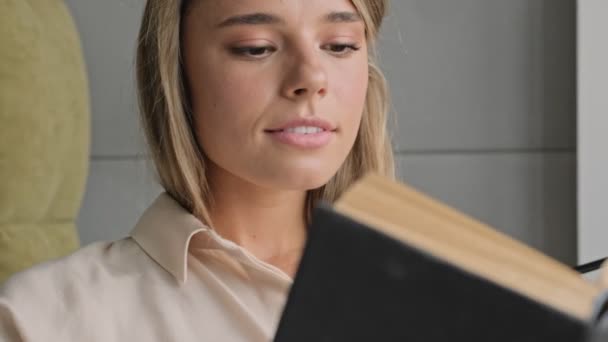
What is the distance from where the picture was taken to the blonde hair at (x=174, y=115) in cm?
94

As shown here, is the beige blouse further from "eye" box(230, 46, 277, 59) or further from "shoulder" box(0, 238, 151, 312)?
"eye" box(230, 46, 277, 59)

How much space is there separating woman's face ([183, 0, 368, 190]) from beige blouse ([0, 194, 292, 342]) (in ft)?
0.25

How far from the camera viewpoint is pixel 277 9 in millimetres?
876

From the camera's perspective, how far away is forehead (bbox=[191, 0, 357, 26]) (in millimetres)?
876

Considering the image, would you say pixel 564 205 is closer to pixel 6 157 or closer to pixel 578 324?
pixel 6 157

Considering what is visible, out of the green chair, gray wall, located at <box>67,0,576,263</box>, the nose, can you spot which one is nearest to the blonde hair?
the nose

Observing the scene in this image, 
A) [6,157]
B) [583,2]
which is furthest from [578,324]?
[583,2]

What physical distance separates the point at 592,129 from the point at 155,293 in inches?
32.5

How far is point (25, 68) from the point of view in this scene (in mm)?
1220

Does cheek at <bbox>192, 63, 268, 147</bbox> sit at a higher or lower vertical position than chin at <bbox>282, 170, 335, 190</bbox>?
higher

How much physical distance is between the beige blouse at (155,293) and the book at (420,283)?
47 centimetres

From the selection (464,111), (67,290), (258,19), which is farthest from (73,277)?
(464,111)

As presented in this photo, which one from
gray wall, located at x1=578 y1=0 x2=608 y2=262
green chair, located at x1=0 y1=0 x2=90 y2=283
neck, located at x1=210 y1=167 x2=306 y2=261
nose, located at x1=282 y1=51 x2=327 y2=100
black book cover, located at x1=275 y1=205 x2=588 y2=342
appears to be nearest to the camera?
black book cover, located at x1=275 y1=205 x2=588 y2=342

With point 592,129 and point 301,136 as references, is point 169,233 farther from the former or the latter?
point 592,129
